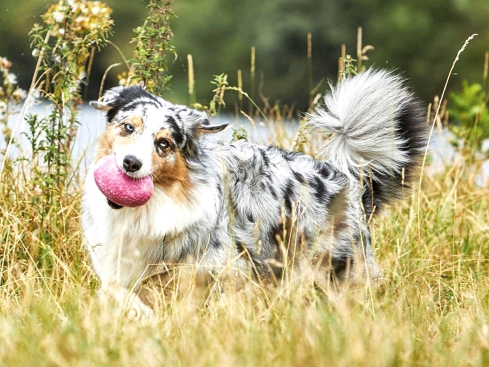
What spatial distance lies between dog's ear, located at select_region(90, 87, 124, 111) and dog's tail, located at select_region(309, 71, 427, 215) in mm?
1105

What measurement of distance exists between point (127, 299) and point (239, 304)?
457 mm

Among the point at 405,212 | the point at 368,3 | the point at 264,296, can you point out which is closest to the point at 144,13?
the point at 368,3

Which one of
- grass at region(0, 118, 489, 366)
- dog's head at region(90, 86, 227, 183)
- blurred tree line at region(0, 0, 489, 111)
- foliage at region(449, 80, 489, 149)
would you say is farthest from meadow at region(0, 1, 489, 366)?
blurred tree line at region(0, 0, 489, 111)

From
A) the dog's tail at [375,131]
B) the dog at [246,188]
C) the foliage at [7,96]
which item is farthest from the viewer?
the foliage at [7,96]

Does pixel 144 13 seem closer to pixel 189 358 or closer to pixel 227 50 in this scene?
pixel 227 50

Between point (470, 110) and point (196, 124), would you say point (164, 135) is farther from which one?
point (470, 110)

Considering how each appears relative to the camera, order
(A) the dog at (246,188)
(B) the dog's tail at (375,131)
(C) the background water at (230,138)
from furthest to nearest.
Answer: (C) the background water at (230,138), (B) the dog's tail at (375,131), (A) the dog at (246,188)

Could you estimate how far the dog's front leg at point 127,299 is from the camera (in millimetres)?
3354

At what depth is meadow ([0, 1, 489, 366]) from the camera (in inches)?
109

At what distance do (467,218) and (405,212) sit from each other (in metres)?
0.43

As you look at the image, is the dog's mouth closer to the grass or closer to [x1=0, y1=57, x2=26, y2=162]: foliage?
the grass

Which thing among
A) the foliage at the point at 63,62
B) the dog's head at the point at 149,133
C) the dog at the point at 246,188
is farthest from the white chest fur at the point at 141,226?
the foliage at the point at 63,62

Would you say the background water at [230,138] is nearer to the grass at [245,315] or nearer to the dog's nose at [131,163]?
the grass at [245,315]

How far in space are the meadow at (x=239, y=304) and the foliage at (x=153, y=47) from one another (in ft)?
1.09
